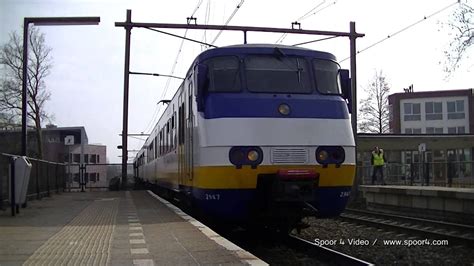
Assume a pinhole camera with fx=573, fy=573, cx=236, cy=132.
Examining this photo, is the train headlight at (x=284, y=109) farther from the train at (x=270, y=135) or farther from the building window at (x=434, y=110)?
the building window at (x=434, y=110)

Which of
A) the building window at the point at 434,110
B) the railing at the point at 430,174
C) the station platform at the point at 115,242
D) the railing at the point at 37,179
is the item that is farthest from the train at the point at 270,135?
the building window at the point at 434,110

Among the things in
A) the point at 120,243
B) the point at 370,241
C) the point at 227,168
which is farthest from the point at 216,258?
the point at 370,241

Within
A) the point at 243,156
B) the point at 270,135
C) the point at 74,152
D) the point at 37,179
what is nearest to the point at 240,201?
the point at 243,156

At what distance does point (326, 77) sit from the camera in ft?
34.4

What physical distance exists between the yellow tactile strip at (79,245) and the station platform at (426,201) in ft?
30.4

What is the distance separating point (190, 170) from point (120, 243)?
303 centimetres

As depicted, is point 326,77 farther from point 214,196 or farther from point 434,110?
point 434,110

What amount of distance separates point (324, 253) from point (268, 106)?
259 centimetres

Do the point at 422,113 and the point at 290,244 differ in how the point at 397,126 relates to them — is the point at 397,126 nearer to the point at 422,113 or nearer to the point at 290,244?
the point at 422,113

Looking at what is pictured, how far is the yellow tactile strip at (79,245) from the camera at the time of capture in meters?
7.05

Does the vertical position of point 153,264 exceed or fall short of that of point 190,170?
it falls short

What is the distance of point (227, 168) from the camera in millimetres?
9352

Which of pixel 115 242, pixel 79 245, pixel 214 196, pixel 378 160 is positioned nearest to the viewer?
pixel 79 245

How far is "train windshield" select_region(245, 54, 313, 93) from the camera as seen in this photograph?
10.0 meters
